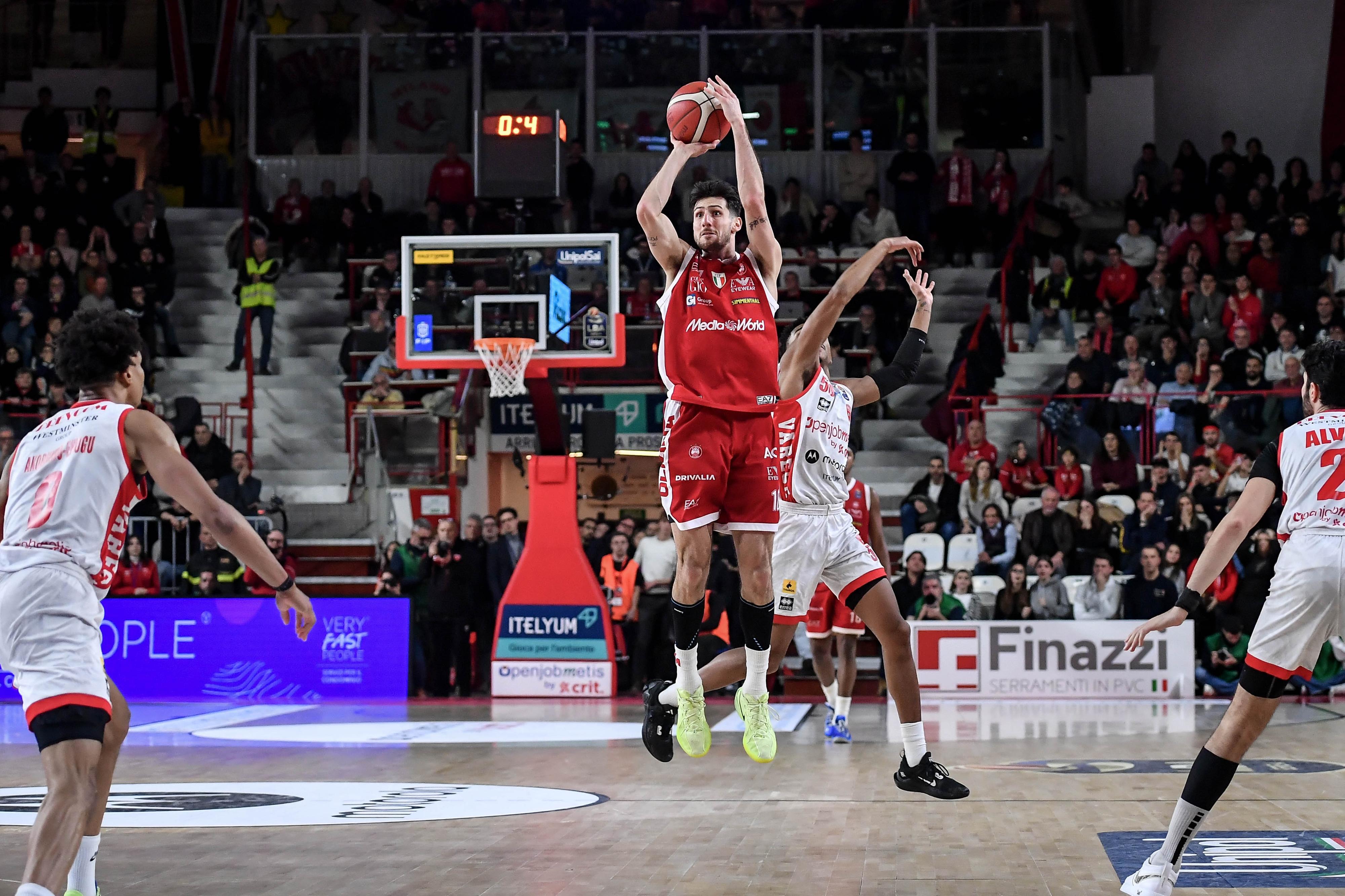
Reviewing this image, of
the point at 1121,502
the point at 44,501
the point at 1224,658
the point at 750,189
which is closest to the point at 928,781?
the point at 750,189

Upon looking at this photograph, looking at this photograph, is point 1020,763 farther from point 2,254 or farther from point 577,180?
point 2,254

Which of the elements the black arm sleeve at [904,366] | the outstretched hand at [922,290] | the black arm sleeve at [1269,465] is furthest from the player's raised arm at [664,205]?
A: the black arm sleeve at [1269,465]

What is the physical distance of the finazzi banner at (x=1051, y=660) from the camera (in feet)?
47.7

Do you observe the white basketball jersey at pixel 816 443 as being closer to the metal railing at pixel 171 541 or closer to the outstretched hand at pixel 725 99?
the outstretched hand at pixel 725 99

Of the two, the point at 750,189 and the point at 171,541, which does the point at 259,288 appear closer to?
the point at 171,541

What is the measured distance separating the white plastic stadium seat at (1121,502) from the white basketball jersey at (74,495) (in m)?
13.0

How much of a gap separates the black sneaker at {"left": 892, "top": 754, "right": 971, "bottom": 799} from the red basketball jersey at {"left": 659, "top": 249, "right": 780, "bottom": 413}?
1.82m

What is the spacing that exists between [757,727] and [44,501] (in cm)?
326

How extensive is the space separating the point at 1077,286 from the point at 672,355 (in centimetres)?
1491

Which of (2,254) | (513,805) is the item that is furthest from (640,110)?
(513,805)

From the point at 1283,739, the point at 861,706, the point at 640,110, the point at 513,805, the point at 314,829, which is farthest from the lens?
the point at 640,110

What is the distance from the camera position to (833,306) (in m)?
6.96

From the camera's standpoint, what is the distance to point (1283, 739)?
35.3ft

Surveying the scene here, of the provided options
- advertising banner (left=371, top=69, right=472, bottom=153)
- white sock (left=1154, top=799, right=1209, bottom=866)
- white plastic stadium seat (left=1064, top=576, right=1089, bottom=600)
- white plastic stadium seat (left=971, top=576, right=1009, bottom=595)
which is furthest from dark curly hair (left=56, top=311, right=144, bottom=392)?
advertising banner (left=371, top=69, right=472, bottom=153)
